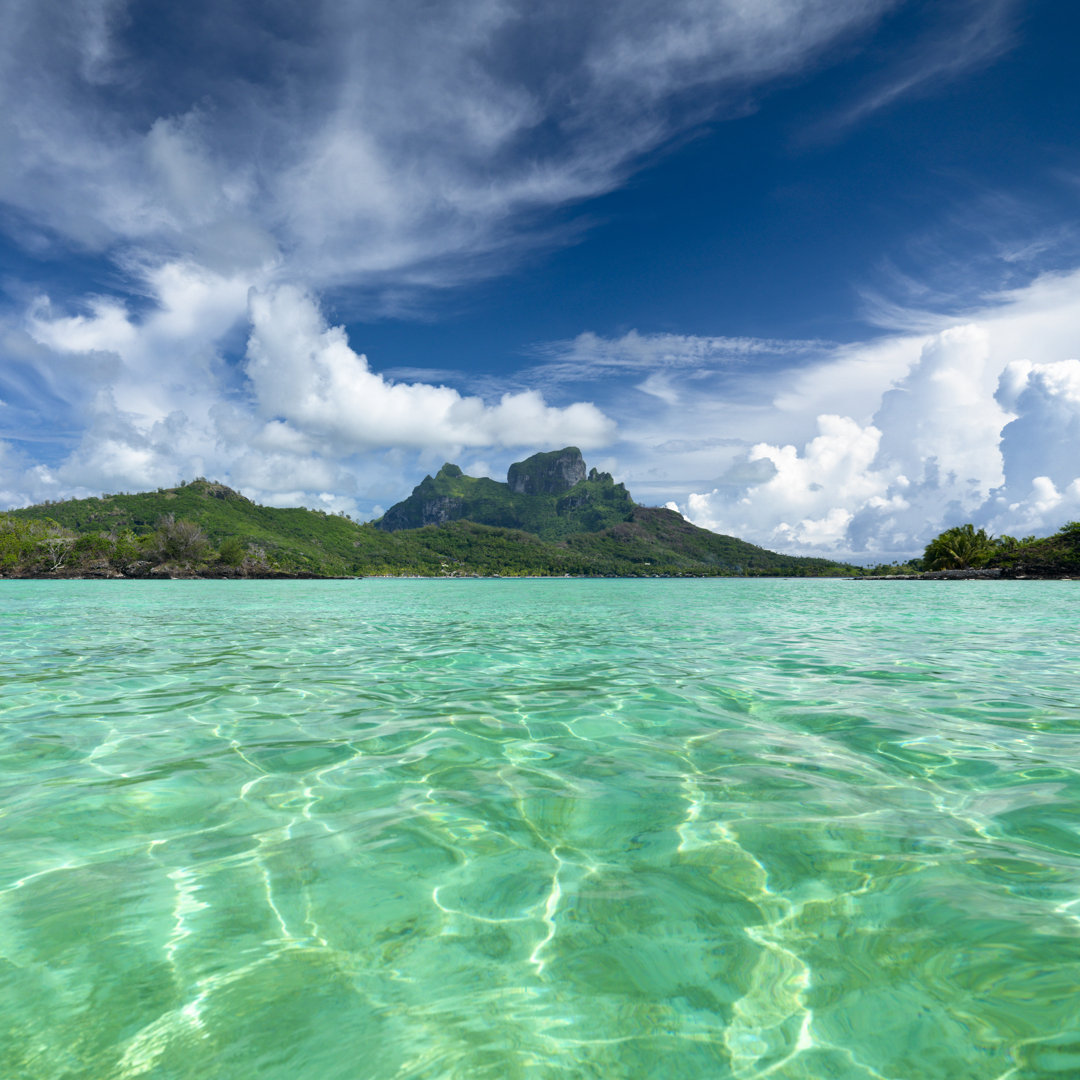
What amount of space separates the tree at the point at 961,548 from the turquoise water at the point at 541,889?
125328mm

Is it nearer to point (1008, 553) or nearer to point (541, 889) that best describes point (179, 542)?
point (541, 889)

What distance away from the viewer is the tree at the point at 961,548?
112 meters

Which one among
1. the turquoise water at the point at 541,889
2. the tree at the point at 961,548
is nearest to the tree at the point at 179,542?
the turquoise water at the point at 541,889

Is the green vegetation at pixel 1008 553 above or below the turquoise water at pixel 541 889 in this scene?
above

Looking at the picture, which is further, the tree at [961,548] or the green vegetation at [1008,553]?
the tree at [961,548]

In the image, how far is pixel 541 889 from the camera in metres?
3.91

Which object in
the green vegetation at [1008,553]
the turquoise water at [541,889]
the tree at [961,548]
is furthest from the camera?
the tree at [961,548]

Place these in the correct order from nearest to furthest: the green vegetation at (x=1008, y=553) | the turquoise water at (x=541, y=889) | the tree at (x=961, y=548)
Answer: the turquoise water at (x=541, y=889) < the green vegetation at (x=1008, y=553) < the tree at (x=961, y=548)

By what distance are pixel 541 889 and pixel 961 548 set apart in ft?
442

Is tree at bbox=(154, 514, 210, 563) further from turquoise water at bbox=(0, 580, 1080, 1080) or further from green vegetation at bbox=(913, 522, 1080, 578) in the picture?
green vegetation at bbox=(913, 522, 1080, 578)

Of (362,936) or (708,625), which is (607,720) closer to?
(362,936)

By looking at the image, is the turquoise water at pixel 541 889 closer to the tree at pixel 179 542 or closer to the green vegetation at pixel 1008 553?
the green vegetation at pixel 1008 553

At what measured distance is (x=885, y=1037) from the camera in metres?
2.59

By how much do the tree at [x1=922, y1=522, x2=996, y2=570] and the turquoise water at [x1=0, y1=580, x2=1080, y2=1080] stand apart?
4934 inches
